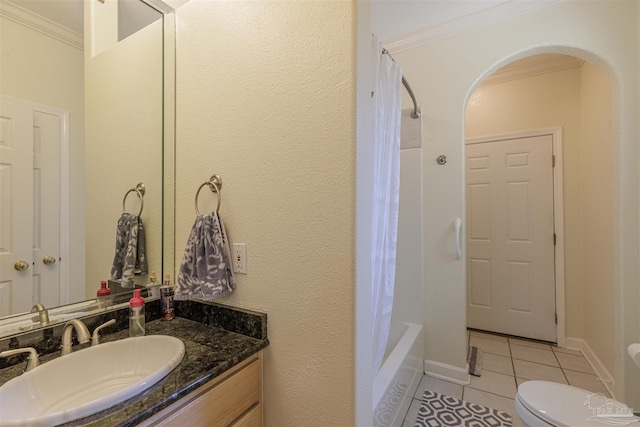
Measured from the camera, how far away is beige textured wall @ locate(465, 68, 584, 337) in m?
2.60

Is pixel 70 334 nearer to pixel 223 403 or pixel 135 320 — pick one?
pixel 135 320

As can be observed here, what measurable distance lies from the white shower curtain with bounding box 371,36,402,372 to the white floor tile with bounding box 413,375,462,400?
3.25 ft

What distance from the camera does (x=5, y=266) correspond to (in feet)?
3.03

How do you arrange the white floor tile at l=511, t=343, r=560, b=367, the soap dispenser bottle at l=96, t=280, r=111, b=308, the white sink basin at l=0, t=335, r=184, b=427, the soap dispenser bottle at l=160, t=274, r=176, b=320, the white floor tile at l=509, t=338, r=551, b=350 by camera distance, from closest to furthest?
the white sink basin at l=0, t=335, r=184, b=427 → the soap dispenser bottle at l=96, t=280, r=111, b=308 → the soap dispenser bottle at l=160, t=274, r=176, b=320 → the white floor tile at l=511, t=343, r=560, b=367 → the white floor tile at l=509, t=338, r=551, b=350

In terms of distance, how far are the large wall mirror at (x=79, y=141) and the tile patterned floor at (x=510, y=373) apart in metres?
1.88

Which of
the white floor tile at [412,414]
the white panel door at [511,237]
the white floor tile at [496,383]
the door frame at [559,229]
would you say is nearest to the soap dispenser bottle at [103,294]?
the white floor tile at [412,414]

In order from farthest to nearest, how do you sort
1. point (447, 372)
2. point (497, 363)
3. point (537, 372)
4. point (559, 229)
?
point (559, 229) → point (497, 363) → point (537, 372) → point (447, 372)

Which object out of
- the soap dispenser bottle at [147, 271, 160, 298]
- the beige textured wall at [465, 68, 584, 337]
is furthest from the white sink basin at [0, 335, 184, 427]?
the beige textured wall at [465, 68, 584, 337]

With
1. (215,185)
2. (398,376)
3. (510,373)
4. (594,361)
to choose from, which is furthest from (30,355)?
(594,361)

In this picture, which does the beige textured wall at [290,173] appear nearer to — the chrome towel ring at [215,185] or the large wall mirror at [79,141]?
the chrome towel ring at [215,185]

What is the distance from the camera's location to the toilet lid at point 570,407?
3.73 feet

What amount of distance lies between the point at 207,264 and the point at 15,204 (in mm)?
653

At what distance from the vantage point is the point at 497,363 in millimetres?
2371

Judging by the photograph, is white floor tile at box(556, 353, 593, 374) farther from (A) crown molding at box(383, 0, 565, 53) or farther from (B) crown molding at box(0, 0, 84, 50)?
(B) crown molding at box(0, 0, 84, 50)
